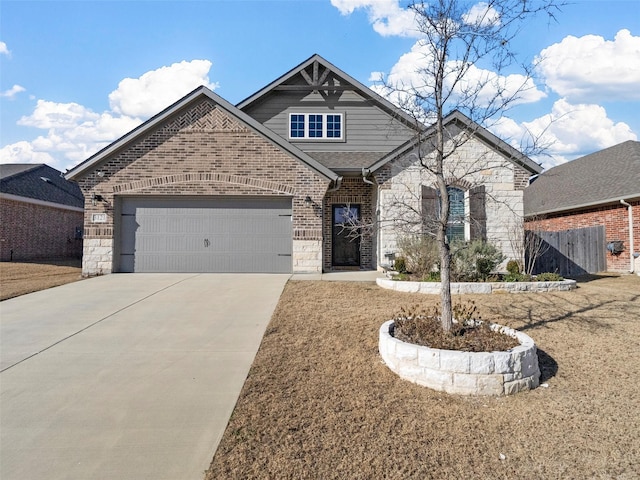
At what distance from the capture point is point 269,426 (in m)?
3.47

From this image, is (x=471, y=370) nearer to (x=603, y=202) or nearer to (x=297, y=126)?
(x=297, y=126)

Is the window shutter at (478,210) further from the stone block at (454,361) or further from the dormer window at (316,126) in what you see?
the stone block at (454,361)

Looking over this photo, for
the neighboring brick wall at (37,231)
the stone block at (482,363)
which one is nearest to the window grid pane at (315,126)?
the stone block at (482,363)

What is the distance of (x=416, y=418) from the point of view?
12.0ft

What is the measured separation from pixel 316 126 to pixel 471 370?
12.4 metres

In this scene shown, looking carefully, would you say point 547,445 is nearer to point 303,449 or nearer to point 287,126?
point 303,449

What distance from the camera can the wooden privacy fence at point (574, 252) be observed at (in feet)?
49.1

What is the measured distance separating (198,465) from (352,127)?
44.4ft

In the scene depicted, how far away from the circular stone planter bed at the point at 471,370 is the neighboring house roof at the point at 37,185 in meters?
17.9

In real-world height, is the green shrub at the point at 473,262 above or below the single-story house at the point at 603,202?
below

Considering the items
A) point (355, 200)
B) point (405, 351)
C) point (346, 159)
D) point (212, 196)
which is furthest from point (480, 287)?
point (212, 196)

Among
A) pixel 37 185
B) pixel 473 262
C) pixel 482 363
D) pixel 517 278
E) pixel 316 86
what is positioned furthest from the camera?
pixel 37 185

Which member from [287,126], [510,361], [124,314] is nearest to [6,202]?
[287,126]

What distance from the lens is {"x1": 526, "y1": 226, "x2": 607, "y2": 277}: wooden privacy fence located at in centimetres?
1496
